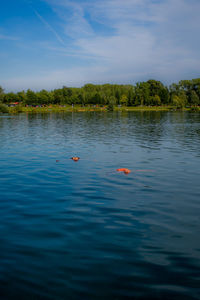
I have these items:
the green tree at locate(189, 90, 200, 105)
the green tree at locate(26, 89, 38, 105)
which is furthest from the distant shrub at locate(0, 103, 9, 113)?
the green tree at locate(189, 90, 200, 105)

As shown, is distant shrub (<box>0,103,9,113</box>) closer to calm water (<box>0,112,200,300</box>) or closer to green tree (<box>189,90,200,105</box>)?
calm water (<box>0,112,200,300</box>)

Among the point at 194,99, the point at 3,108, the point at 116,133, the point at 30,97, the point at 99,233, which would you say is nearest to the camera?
the point at 99,233

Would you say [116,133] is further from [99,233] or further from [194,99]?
[194,99]

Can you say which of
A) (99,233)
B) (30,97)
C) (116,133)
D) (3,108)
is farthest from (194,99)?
(99,233)

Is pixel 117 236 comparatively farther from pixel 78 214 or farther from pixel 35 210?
pixel 35 210

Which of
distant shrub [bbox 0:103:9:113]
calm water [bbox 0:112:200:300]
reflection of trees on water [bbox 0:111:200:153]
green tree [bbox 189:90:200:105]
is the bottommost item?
calm water [bbox 0:112:200:300]

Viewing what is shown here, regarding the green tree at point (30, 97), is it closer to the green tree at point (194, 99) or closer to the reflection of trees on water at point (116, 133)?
the green tree at point (194, 99)

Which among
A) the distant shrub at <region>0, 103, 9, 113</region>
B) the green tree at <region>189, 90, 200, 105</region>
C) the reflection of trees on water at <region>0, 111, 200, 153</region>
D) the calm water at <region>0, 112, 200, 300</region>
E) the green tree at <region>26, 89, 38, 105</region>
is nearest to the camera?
the calm water at <region>0, 112, 200, 300</region>

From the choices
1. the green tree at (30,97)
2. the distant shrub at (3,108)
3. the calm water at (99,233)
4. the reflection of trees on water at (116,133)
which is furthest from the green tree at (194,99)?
the calm water at (99,233)

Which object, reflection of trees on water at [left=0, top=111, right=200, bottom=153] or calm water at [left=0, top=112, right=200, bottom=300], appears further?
reflection of trees on water at [left=0, top=111, right=200, bottom=153]

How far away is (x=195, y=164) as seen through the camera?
1994cm

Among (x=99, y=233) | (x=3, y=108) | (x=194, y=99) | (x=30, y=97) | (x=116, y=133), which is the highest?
(x=30, y=97)

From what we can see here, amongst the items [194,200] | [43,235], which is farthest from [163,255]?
[194,200]

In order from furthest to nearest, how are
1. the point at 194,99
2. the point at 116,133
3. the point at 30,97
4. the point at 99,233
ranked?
1. the point at 194,99
2. the point at 30,97
3. the point at 116,133
4. the point at 99,233
